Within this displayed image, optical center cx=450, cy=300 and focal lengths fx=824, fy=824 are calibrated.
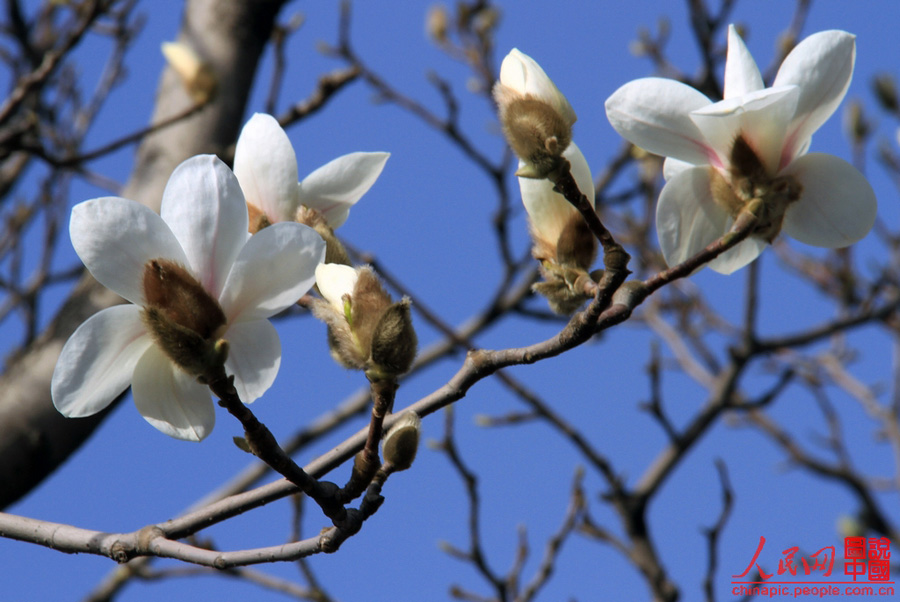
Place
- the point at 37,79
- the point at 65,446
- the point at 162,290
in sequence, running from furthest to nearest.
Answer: the point at 37,79, the point at 65,446, the point at 162,290

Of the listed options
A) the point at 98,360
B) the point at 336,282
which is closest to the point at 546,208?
the point at 336,282

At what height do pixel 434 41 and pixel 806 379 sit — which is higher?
pixel 434 41

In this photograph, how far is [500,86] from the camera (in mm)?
828

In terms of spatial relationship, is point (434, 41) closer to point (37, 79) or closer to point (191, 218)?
point (37, 79)

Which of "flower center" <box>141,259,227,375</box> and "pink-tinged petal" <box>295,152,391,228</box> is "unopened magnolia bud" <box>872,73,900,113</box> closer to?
"pink-tinged petal" <box>295,152,391,228</box>

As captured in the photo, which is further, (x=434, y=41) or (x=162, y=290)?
(x=434, y=41)

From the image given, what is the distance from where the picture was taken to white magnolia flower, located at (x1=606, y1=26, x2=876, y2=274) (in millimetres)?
818

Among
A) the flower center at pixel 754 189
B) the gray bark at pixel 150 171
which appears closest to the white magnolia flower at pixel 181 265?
the flower center at pixel 754 189

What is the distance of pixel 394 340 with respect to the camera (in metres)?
0.74

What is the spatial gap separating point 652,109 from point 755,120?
0.10 meters

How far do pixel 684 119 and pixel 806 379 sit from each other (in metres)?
2.27

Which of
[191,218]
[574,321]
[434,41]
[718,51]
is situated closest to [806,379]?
[718,51]

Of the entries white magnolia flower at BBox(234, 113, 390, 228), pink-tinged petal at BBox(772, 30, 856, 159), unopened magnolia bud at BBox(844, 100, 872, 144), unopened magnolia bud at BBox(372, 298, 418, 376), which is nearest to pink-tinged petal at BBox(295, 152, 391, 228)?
white magnolia flower at BBox(234, 113, 390, 228)

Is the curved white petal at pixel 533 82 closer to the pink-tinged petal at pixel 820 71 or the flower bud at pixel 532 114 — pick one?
the flower bud at pixel 532 114
